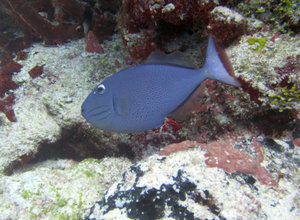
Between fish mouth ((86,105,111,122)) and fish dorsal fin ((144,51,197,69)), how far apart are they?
0.64 metres

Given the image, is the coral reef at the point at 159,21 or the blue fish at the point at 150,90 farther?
the coral reef at the point at 159,21

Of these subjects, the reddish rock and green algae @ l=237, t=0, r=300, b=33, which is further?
the reddish rock

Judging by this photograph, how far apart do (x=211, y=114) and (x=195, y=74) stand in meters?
0.98

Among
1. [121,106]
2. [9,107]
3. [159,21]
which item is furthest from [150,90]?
[9,107]

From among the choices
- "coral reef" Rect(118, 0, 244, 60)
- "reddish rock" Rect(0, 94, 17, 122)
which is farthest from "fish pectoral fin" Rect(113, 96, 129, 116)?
"reddish rock" Rect(0, 94, 17, 122)

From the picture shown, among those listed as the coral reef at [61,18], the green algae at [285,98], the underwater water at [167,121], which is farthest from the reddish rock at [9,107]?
the green algae at [285,98]

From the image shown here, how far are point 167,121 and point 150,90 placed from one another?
38.4 inches

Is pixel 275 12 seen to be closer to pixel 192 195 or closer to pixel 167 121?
pixel 167 121

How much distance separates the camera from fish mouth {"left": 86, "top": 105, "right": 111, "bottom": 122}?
2030mm

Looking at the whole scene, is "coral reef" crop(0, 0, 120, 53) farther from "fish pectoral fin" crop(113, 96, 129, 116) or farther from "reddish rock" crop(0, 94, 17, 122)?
"fish pectoral fin" crop(113, 96, 129, 116)

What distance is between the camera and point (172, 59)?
6.40 feet

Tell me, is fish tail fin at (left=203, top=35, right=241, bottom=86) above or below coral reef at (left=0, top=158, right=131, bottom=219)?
above

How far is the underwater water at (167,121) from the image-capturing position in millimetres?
1978

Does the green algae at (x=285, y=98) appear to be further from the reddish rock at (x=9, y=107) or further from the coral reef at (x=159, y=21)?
the reddish rock at (x=9, y=107)
